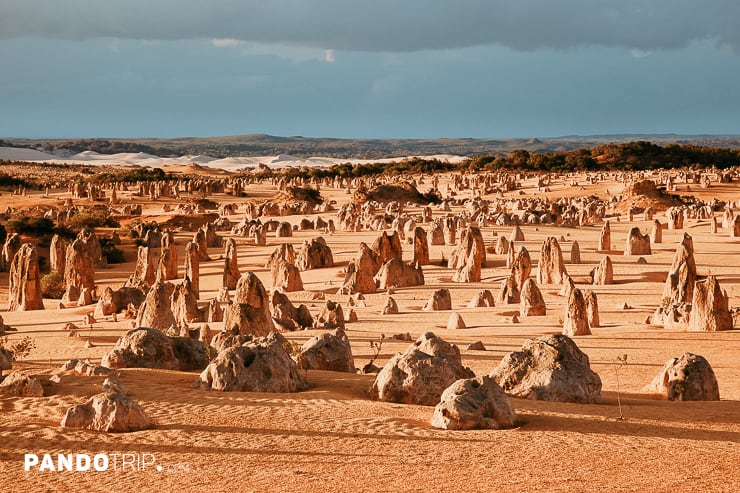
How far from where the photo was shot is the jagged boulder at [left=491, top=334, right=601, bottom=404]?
44.3ft

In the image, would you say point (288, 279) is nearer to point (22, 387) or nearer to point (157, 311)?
point (157, 311)

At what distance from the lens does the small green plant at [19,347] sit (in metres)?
17.7

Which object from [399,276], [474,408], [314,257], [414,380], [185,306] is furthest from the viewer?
[314,257]

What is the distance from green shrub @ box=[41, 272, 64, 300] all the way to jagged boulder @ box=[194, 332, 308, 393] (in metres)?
23.4

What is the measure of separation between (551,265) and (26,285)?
629 inches

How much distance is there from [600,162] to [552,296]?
251 ft

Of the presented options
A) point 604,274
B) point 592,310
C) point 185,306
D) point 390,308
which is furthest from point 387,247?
point 592,310

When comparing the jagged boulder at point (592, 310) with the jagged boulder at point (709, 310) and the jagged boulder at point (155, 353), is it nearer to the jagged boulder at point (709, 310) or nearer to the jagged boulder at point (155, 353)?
the jagged boulder at point (709, 310)

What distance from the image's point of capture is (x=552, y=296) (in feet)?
89.7

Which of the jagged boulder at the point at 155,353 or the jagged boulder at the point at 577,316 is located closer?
the jagged boulder at the point at 155,353

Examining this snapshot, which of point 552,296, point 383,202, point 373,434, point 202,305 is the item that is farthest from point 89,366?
point 383,202

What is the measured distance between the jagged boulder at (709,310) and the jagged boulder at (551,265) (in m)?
8.61

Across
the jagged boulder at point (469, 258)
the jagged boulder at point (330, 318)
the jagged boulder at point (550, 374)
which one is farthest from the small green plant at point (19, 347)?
the jagged boulder at point (469, 258)

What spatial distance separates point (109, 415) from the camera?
11055 millimetres
